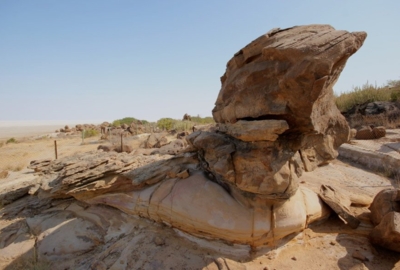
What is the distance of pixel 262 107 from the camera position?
2725 millimetres

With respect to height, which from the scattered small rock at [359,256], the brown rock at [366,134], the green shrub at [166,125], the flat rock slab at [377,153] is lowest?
the scattered small rock at [359,256]

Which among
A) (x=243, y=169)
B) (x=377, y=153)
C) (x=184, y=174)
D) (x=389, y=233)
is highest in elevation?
(x=243, y=169)

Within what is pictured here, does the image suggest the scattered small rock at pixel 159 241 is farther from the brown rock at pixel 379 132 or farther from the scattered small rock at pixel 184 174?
the brown rock at pixel 379 132

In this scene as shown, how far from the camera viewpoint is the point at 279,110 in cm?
261

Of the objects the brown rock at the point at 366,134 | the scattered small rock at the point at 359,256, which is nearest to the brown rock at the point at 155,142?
the brown rock at the point at 366,134

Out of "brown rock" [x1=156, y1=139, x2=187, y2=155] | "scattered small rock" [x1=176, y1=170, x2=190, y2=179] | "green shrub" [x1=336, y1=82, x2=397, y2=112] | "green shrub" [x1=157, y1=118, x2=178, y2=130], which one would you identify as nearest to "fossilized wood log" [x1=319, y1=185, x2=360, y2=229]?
"scattered small rock" [x1=176, y1=170, x2=190, y2=179]

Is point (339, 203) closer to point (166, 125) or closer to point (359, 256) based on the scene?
point (359, 256)

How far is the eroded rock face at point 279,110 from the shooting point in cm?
231

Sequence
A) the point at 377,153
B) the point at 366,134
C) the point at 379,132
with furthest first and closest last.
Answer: the point at 366,134
the point at 379,132
the point at 377,153

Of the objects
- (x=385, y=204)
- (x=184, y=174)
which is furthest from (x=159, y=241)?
(x=385, y=204)

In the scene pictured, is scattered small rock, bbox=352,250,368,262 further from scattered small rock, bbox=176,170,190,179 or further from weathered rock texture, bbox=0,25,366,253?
scattered small rock, bbox=176,170,190,179

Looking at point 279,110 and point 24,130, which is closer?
point 279,110

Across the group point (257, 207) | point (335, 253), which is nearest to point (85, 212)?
point (257, 207)

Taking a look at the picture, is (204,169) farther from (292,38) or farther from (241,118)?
(292,38)
